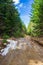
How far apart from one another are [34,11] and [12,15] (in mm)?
6149

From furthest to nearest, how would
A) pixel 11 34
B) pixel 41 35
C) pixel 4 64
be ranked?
pixel 11 34 → pixel 41 35 → pixel 4 64

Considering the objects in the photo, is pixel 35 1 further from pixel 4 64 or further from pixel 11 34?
pixel 4 64

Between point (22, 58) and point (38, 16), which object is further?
point (38, 16)

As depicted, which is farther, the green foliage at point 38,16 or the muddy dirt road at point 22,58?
the green foliage at point 38,16

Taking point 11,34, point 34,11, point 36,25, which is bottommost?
point 11,34

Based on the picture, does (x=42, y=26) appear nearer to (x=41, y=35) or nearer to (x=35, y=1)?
(x=41, y=35)

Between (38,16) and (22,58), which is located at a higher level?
(22,58)

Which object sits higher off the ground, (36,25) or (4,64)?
(4,64)

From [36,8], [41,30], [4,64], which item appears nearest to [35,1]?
[36,8]

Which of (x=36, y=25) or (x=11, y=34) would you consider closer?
(x=36, y=25)

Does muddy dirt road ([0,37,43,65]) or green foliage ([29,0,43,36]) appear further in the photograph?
green foliage ([29,0,43,36])

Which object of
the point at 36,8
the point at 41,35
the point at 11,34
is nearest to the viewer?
the point at 41,35

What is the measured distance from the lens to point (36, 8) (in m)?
32.6

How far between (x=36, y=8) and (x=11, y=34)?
895 centimetres
